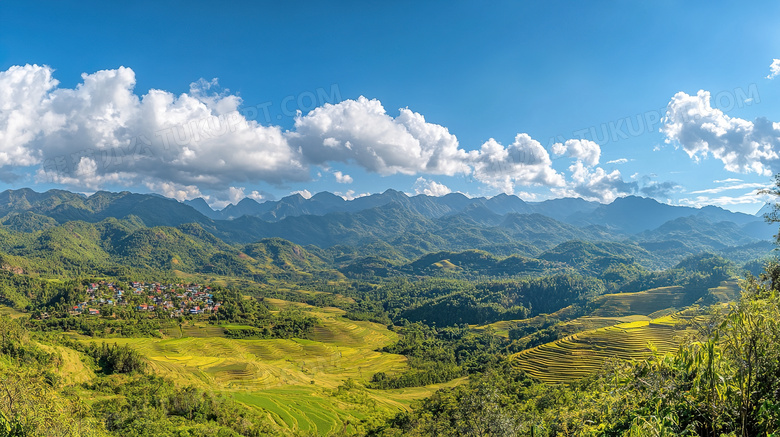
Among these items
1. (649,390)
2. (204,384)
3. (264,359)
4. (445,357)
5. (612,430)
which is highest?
(649,390)

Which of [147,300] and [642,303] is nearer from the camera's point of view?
[147,300]

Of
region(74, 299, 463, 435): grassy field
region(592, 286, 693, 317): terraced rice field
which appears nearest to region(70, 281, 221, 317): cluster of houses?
region(74, 299, 463, 435): grassy field

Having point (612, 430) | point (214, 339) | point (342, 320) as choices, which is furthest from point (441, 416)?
point (342, 320)

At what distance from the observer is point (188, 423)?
4772 centimetres

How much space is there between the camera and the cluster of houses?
140125 mm

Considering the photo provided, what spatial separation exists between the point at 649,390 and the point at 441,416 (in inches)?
2002

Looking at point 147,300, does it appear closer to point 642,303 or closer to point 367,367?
point 367,367

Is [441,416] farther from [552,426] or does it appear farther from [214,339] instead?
[214,339]

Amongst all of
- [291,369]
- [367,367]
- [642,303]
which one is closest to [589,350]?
[367,367]

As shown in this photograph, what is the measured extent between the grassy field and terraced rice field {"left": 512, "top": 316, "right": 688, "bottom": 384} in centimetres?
2285

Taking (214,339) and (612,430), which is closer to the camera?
(612,430)

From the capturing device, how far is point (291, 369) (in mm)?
100750

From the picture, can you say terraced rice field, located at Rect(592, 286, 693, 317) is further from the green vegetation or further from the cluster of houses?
the cluster of houses

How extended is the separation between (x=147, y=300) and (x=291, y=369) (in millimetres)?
97271
